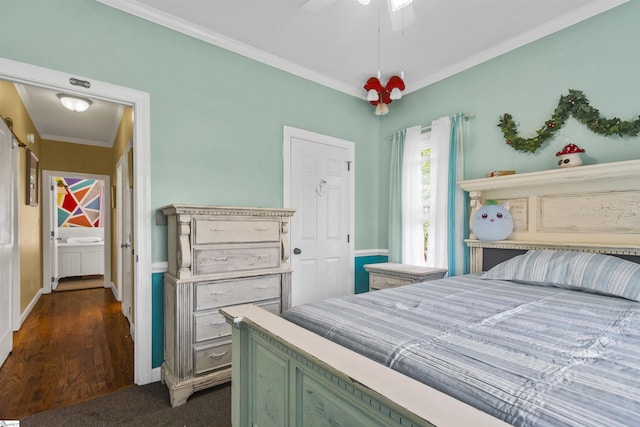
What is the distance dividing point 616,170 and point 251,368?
8.31 feet

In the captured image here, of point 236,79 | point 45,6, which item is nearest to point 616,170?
point 236,79

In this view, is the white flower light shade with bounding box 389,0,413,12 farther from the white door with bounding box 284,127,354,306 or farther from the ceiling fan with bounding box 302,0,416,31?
the white door with bounding box 284,127,354,306

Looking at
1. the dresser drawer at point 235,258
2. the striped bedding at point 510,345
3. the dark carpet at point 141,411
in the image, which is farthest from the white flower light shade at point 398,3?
the dark carpet at point 141,411

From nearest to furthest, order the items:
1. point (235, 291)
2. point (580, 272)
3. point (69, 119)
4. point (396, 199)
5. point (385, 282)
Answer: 1. point (580, 272)
2. point (235, 291)
3. point (385, 282)
4. point (396, 199)
5. point (69, 119)

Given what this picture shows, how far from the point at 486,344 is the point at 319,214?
2.42 metres

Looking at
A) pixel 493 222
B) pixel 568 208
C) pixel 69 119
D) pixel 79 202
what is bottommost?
pixel 493 222

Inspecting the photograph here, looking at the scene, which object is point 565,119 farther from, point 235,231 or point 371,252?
point 235,231

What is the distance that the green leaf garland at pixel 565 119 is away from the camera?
2174 mm

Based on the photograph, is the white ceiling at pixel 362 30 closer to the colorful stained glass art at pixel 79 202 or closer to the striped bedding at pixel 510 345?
the striped bedding at pixel 510 345

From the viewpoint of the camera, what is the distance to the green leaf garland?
7.13 feet

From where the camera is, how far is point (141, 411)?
6.58 feet

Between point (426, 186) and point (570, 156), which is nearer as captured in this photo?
point (570, 156)


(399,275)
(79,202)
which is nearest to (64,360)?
(399,275)

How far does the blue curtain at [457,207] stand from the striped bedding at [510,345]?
1178 mm
